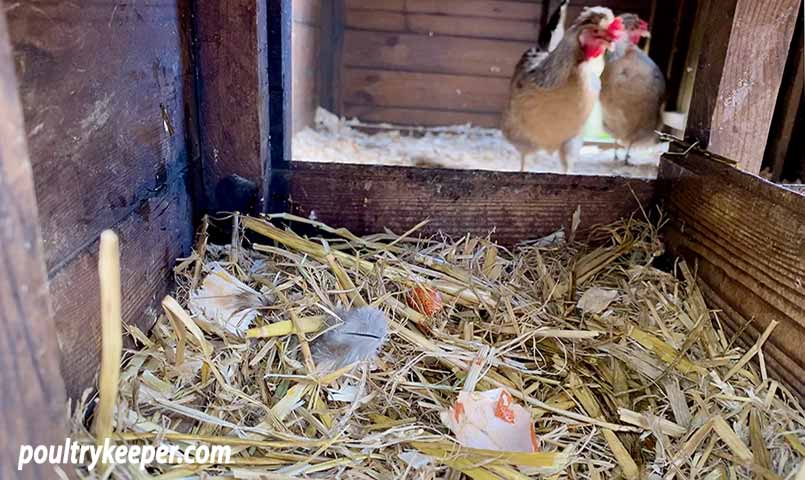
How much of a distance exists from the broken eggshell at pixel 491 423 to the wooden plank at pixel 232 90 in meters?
0.72

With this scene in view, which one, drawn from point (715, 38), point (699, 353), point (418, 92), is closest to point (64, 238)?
point (699, 353)

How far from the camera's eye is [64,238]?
31.9 inches

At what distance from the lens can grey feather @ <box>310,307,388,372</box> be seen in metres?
1.03

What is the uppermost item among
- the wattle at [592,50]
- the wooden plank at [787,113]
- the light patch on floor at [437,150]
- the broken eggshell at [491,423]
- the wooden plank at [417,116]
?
the wattle at [592,50]

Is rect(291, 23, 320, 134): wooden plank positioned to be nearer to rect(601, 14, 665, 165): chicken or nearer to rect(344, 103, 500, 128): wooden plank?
rect(344, 103, 500, 128): wooden plank

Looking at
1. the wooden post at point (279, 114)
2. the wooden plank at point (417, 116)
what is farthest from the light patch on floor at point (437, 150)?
the wooden post at point (279, 114)

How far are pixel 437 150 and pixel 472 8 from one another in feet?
3.51

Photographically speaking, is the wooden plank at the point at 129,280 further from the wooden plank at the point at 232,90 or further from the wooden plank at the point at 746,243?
the wooden plank at the point at 746,243

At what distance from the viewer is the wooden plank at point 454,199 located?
146 cm

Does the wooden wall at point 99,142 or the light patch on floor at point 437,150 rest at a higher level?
the wooden wall at point 99,142

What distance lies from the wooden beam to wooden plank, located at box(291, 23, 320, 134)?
1.92 metres

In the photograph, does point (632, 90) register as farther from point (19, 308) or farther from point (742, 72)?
point (19, 308)

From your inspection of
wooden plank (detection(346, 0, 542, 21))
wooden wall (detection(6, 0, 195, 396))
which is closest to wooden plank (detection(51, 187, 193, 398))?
wooden wall (detection(6, 0, 195, 396))

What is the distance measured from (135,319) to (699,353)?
3.35ft
